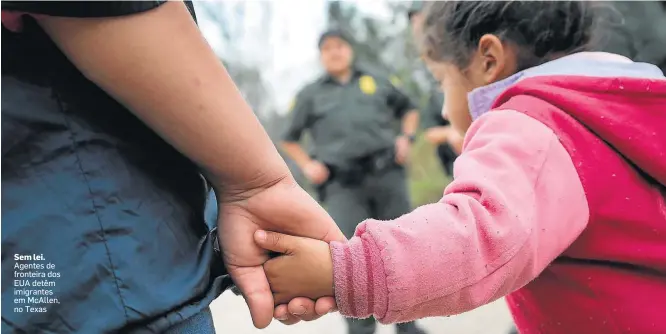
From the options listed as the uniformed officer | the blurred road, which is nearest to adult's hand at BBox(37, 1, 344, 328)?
the blurred road

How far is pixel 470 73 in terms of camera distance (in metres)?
1.35

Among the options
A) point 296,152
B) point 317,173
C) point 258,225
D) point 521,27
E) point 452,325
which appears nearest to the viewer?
point 258,225

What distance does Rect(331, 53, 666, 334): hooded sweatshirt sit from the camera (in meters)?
0.90

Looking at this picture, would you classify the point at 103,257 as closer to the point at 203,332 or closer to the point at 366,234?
the point at 203,332

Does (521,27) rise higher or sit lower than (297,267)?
higher

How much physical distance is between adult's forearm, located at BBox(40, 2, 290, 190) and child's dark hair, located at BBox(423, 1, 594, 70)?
64cm

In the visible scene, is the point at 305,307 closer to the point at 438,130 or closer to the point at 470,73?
the point at 470,73

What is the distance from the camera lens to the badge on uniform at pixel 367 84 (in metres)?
3.65

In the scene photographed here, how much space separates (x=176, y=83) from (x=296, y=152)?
3.10 m

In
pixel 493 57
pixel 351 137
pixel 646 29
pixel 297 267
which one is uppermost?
pixel 351 137

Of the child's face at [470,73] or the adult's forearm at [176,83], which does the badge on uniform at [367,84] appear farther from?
the adult's forearm at [176,83]

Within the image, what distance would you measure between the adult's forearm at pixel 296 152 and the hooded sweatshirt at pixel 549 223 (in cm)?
266

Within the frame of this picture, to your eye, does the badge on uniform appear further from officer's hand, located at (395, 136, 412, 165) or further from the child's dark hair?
the child's dark hair

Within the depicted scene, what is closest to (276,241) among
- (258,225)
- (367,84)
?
(258,225)
